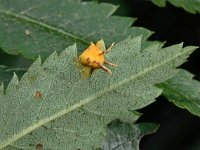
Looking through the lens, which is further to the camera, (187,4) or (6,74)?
(187,4)

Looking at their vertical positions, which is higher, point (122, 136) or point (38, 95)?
point (38, 95)

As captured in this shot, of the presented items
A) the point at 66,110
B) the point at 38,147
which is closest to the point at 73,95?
the point at 66,110

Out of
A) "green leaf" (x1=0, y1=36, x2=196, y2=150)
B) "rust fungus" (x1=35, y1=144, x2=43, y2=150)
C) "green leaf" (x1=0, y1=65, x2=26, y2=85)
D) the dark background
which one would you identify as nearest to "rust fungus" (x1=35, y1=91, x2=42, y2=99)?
"green leaf" (x1=0, y1=36, x2=196, y2=150)

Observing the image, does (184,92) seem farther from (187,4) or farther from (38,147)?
(38,147)

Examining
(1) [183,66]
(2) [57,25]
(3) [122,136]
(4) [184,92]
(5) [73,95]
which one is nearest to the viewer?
(5) [73,95]

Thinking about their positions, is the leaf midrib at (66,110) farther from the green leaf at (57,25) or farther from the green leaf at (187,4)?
the green leaf at (187,4)

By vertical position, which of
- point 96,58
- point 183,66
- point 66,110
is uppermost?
point 96,58

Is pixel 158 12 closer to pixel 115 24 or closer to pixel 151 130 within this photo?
pixel 115 24
